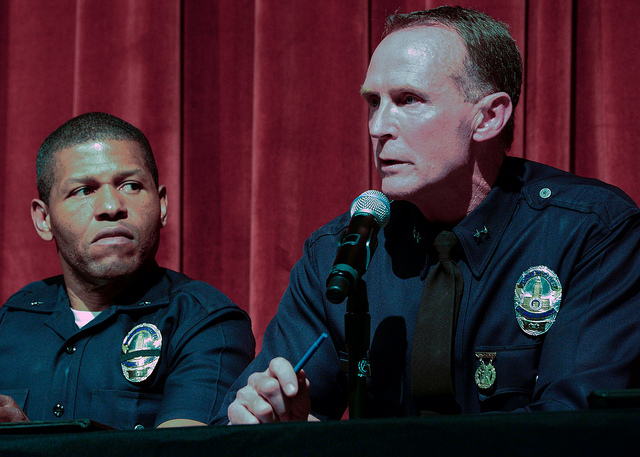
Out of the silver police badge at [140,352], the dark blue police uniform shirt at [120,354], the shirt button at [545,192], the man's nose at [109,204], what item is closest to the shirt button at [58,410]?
the dark blue police uniform shirt at [120,354]

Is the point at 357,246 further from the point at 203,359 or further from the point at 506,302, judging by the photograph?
the point at 203,359

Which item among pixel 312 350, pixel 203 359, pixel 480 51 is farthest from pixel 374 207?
pixel 203 359

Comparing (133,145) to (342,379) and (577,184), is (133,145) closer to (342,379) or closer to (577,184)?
(342,379)

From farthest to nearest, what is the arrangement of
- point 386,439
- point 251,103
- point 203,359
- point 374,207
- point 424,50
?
point 251,103, point 203,359, point 424,50, point 374,207, point 386,439

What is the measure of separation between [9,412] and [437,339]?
773 mm

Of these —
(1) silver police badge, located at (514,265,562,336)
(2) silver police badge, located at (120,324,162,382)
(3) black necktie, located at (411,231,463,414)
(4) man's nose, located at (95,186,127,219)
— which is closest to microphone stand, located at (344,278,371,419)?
(3) black necktie, located at (411,231,463,414)

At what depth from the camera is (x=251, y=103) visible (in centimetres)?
213

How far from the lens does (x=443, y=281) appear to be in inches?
48.6

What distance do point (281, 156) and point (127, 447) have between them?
1.42 meters

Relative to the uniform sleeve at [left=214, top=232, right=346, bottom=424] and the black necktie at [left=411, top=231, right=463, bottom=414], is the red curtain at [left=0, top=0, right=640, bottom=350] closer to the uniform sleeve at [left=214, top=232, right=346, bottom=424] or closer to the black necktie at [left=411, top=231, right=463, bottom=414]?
the uniform sleeve at [left=214, top=232, right=346, bottom=424]

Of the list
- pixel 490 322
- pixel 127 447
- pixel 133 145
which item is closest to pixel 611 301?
pixel 490 322

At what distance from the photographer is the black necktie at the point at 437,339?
3.81 ft

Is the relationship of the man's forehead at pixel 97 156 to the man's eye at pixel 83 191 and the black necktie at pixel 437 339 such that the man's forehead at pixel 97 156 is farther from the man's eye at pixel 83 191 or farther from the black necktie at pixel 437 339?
the black necktie at pixel 437 339

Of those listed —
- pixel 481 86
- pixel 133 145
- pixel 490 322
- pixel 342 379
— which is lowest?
pixel 342 379
